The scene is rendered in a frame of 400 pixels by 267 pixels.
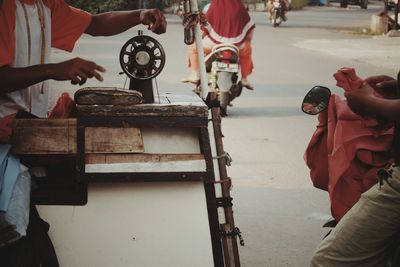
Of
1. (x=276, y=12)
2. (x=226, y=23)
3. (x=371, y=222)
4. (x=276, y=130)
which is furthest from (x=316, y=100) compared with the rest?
(x=276, y=12)

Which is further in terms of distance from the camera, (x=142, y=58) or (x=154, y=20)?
(x=154, y=20)

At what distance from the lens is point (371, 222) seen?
323 cm

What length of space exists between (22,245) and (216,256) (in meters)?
0.82

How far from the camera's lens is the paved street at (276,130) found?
5711mm

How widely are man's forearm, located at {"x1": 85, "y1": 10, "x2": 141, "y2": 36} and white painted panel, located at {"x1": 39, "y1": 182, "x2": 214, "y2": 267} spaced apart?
3.68ft

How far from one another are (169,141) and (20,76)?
0.67 m

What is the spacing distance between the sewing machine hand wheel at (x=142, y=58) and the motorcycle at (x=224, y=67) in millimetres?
6518

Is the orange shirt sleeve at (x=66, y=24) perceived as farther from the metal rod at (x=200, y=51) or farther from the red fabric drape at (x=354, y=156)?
the red fabric drape at (x=354, y=156)

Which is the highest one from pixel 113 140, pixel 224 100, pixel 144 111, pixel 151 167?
pixel 144 111

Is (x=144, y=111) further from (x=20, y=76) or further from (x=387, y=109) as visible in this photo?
(x=387, y=109)

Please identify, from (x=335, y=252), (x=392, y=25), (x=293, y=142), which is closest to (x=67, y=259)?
(x=335, y=252)

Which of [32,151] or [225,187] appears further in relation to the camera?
[225,187]

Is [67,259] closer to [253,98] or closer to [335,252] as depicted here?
[335,252]

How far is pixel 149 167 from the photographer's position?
10.9 feet
